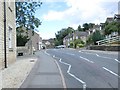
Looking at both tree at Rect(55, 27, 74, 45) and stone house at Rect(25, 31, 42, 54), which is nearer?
stone house at Rect(25, 31, 42, 54)

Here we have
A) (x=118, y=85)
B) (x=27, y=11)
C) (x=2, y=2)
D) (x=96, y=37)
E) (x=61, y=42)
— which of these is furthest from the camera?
(x=61, y=42)

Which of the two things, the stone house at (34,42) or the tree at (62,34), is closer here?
the stone house at (34,42)

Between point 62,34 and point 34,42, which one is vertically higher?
point 62,34

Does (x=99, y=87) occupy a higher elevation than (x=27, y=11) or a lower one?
lower

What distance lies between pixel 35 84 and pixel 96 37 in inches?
2501

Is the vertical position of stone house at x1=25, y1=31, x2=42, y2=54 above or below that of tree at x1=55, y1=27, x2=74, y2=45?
below

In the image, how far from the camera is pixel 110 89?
11477 mm

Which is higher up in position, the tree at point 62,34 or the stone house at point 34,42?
the tree at point 62,34

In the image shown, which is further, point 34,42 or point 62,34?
point 62,34

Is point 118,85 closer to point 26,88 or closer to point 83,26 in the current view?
point 26,88

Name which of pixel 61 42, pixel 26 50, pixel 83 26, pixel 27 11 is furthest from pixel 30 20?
pixel 83 26

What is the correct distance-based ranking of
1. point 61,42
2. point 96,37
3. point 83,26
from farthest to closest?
point 83,26 < point 61,42 < point 96,37

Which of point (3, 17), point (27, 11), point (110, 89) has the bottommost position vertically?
point (110, 89)

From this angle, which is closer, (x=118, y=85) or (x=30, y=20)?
(x=118, y=85)
